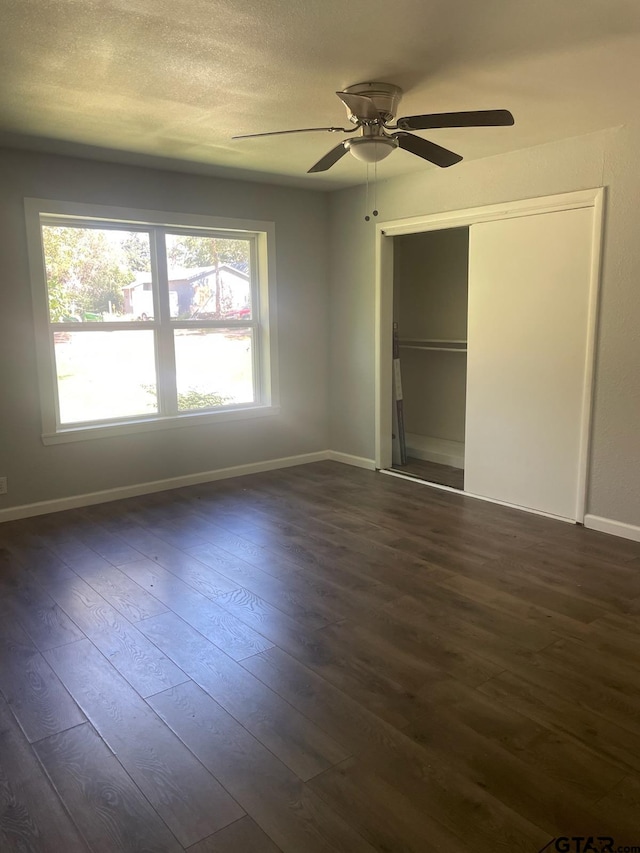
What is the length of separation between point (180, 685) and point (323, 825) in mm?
899

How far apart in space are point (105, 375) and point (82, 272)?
0.79 meters

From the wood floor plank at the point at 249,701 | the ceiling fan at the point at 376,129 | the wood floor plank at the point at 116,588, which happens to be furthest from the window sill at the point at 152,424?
the ceiling fan at the point at 376,129

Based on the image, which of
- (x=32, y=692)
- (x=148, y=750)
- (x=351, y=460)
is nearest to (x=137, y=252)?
(x=351, y=460)

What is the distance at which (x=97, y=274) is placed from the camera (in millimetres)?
4789

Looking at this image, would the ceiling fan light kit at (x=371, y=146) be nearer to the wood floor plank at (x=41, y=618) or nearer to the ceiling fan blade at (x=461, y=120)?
the ceiling fan blade at (x=461, y=120)

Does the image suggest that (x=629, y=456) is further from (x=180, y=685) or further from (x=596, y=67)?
(x=180, y=685)

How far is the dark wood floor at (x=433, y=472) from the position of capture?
5.40 metres

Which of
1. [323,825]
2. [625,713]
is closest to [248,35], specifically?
[323,825]

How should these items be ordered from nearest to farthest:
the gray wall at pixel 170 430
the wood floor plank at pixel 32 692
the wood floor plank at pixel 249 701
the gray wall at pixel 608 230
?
the wood floor plank at pixel 249 701 → the wood floor plank at pixel 32 692 → the gray wall at pixel 608 230 → the gray wall at pixel 170 430

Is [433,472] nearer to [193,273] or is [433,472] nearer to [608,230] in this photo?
[608,230]

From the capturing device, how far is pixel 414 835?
176 cm

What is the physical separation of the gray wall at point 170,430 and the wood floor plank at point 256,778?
2.71 meters

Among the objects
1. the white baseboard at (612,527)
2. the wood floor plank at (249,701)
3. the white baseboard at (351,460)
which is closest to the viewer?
the wood floor plank at (249,701)

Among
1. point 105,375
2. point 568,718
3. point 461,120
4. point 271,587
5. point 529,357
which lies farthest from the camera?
point 105,375
